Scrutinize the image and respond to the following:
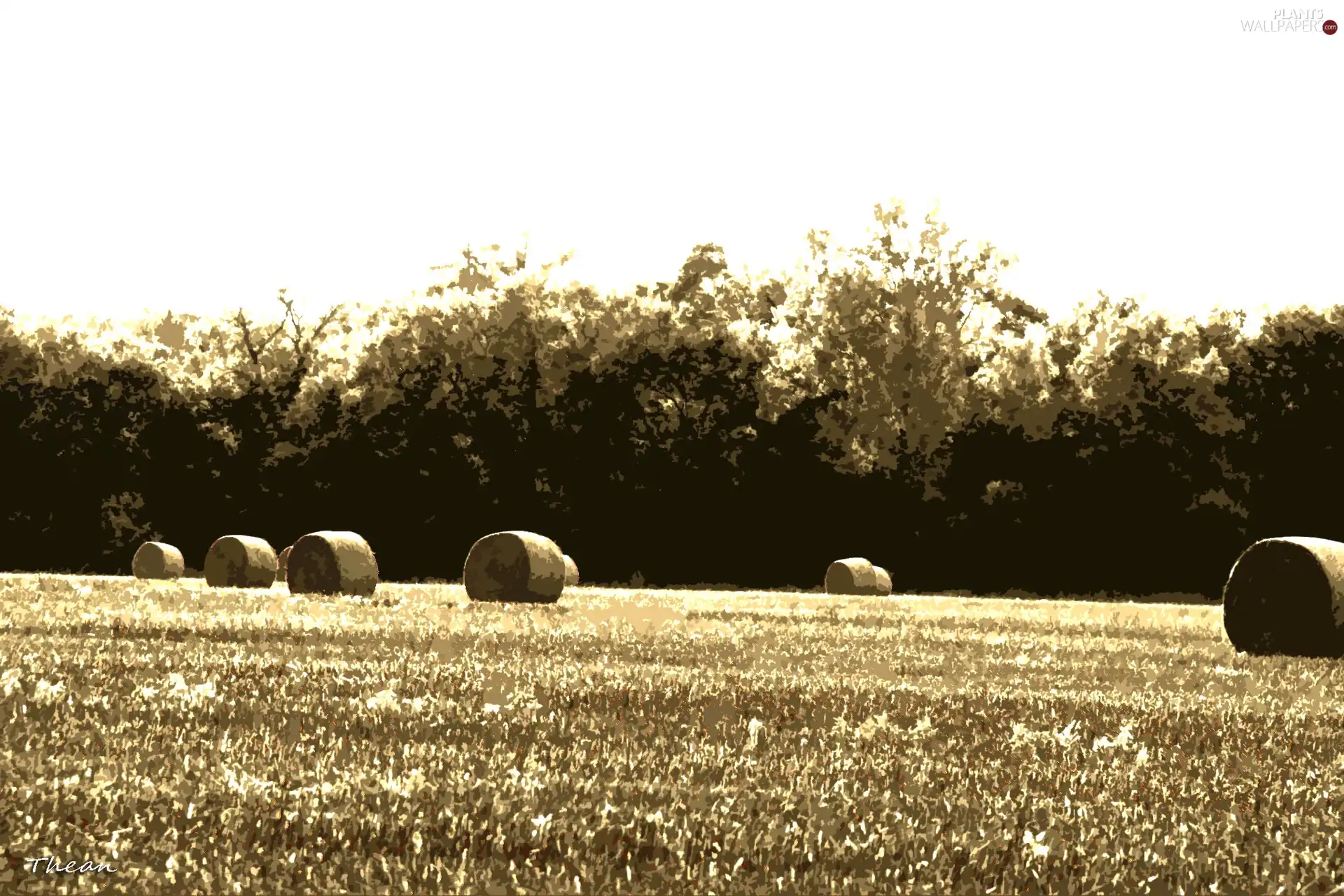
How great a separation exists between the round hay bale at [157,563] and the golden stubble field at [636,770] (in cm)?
3010

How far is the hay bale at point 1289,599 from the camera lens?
23.8 meters

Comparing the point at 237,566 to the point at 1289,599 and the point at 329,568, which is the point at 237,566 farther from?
the point at 1289,599

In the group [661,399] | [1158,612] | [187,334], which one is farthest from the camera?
[187,334]

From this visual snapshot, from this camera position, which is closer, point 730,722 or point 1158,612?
point 730,722

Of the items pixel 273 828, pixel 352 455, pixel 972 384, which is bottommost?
pixel 273 828

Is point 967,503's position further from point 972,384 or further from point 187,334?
point 187,334

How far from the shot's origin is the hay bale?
23.8 m

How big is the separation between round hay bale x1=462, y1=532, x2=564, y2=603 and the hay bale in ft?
46.1

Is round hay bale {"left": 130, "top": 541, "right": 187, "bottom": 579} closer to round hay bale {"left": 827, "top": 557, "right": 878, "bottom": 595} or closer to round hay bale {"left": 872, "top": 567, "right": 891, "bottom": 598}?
round hay bale {"left": 827, "top": 557, "right": 878, "bottom": 595}

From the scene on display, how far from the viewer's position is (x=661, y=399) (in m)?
61.8

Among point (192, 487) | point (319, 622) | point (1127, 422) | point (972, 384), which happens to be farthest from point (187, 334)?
point (319, 622)

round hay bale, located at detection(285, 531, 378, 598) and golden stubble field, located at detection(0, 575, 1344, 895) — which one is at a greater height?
round hay bale, located at detection(285, 531, 378, 598)

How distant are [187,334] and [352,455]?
34654 mm

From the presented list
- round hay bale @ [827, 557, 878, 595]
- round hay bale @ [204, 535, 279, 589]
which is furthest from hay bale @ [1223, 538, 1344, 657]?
round hay bale @ [827, 557, 878, 595]
